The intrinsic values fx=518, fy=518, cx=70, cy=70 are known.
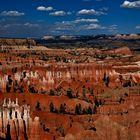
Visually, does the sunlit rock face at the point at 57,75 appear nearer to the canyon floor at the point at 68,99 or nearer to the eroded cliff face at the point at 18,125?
the canyon floor at the point at 68,99

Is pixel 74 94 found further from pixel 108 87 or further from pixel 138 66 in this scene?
pixel 138 66

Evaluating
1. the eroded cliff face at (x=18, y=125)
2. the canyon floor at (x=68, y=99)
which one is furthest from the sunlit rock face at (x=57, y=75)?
the eroded cliff face at (x=18, y=125)

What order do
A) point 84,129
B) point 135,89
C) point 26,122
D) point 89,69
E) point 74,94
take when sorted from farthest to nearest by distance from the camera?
1. point 89,69
2. point 135,89
3. point 74,94
4. point 84,129
5. point 26,122

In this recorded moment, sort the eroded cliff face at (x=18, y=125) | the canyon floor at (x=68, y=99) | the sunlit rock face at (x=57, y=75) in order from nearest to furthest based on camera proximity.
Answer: the eroded cliff face at (x=18, y=125)
the canyon floor at (x=68, y=99)
the sunlit rock face at (x=57, y=75)

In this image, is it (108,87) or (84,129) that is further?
(108,87)

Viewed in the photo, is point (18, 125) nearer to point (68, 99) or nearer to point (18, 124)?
point (18, 124)

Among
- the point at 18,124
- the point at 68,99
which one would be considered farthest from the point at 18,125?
the point at 68,99

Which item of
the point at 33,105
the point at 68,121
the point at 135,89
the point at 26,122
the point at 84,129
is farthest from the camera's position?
the point at 135,89

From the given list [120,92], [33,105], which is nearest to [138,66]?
[120,92]

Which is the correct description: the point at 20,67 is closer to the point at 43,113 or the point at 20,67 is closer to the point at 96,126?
the point at 43,113
